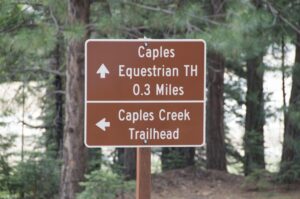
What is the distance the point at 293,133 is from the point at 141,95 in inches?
264

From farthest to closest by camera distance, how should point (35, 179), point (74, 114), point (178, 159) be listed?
point (178, 159) < point (35, 179) < point (74, 114)

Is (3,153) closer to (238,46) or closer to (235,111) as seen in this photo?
(238,46)

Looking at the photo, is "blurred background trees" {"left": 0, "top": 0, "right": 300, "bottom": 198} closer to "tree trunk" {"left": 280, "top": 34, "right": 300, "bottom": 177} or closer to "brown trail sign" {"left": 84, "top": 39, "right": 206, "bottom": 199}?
"tree trunk" {"left": 280, "top": 34, "right": 300, "bottom": 177}

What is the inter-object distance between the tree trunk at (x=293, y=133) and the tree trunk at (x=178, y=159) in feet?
9.55

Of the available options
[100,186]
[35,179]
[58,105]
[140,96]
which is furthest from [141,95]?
[58,105]

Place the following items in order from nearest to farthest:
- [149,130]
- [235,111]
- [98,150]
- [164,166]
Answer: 1. [149,130]
2. [98,150]
3. [164,166]
4. [235,111]

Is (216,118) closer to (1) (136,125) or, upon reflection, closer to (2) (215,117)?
(2) (215,117)

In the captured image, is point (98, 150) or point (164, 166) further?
point (164, 166)

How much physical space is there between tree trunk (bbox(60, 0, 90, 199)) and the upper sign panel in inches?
186

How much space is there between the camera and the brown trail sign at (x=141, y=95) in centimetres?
370

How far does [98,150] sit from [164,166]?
1589 millimetres

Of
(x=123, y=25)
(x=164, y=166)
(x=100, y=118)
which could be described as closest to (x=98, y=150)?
(x=164, y=166)

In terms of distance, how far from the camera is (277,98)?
54.0 ft

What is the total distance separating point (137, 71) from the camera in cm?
373
